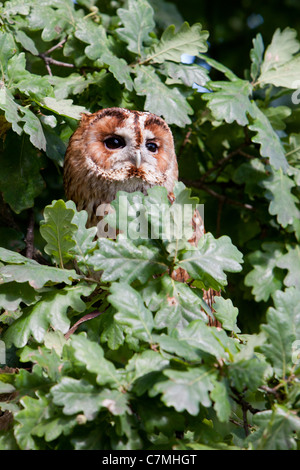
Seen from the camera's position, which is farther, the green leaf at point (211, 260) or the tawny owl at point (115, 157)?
the tawny owl at point (115, 157)

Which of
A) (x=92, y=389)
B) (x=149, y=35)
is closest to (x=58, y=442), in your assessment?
(x=92, y=389)

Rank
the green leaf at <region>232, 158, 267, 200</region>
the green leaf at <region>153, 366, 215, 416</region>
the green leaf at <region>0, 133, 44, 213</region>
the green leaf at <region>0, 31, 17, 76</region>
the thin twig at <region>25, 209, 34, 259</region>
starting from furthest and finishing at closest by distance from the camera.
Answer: the green leaf at <region>232, 158, 267, 200</region> → the thin twig at <region>25, 209, 34, 259</region> → the green leaf at <region>0, 133, 44, 213</region> → the green leaf at <region>0, 31, 17, 76</region> → the green leaf at <region>153, 366, 215, 416</region>

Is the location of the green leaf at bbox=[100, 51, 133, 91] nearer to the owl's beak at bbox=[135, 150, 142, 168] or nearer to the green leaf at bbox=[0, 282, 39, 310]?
the owl's beak at bbox=[135, 150, 142, 168]

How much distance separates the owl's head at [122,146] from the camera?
8.50 feet

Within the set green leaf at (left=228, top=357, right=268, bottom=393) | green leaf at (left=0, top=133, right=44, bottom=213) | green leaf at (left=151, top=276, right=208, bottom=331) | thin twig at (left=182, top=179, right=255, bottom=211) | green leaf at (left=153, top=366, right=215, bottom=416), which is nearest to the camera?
green leaf at (left=153, top=366, right=215, bottom=416)

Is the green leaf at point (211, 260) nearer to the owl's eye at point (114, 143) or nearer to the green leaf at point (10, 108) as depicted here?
the green leaf at point (10, 108)

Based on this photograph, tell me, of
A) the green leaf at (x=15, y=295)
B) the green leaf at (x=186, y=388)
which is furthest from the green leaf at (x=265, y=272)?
the green leaf at (x=186, y=388)

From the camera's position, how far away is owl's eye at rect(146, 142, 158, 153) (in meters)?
2.74

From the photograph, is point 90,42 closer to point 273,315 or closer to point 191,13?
point 273,315

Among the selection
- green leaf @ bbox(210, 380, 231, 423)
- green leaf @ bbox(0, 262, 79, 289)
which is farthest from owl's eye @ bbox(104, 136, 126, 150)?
green leaf @ bbox(210, 380, 231, 423)

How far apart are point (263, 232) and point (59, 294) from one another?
1.42 metres

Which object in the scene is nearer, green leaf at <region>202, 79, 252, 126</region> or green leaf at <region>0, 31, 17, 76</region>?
green leaf at <region>0, 31, 17, 76</region>

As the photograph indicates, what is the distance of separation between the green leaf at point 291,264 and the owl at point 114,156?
0.67 metres

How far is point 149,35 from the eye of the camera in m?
2.72
